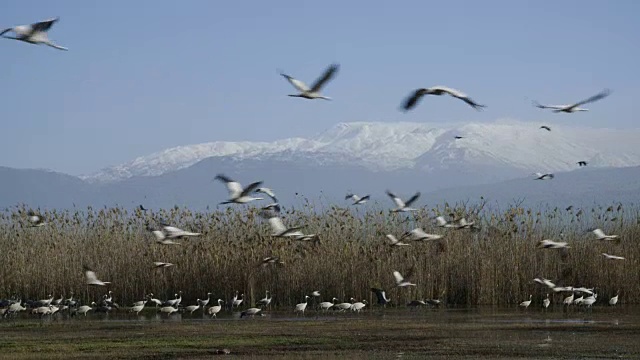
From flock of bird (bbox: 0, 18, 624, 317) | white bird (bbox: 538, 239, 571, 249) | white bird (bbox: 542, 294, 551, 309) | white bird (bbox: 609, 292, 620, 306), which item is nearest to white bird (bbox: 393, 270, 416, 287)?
flock of bird (bbox: 0, 18, 624, 317)

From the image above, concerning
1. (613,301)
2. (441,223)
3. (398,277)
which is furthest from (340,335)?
(613,301)

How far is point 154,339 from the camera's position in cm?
1917

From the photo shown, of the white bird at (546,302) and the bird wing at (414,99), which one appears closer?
the bird wing at (414,99)

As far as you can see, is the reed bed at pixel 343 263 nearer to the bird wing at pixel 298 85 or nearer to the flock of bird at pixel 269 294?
the flock of bird at pixel 269 294

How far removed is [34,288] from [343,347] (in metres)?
12.2

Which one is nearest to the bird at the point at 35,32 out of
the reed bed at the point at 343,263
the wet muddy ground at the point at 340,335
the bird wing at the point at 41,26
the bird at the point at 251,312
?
the bird wing at the point at 41,26

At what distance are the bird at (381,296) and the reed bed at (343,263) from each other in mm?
306

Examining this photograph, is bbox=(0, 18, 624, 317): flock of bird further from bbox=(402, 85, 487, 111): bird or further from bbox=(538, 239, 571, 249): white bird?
bbox=(402, 85, 487, 111): bird

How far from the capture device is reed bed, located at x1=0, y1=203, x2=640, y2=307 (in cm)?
2708

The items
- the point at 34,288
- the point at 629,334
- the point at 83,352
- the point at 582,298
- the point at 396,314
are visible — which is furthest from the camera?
the point at 34,288

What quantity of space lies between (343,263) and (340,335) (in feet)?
25.7

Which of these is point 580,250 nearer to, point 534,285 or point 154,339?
point 534,285

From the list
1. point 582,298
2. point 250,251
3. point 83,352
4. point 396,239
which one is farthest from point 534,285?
point 83,352

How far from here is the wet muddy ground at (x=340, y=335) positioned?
16953mm
